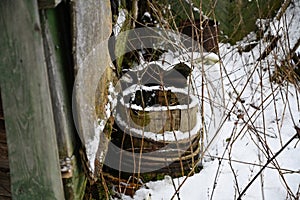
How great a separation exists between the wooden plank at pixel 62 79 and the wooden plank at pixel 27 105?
0.16 feet

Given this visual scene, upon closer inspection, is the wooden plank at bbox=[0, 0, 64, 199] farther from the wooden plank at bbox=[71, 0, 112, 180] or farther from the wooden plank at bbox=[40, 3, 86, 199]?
the wooden plank at bbox=[71, 0, 112, 180]

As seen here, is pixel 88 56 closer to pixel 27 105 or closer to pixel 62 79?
pixel 62 79

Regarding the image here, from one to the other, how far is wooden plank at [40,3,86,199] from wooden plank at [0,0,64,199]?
0.16 ft

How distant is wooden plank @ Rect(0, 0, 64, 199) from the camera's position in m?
1.15

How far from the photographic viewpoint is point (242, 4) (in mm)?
4887

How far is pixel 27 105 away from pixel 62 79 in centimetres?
17

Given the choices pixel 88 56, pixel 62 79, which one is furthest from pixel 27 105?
pixel 88 56

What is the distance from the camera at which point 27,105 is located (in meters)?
1.24

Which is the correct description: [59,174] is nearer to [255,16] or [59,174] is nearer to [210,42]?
[210,42]

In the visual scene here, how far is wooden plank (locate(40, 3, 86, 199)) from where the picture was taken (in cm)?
122

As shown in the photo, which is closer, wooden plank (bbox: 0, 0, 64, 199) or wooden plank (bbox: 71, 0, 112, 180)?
wooden plank (bbox: 0, 0, 64, 199)

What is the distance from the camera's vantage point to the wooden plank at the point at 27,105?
3.76 ft

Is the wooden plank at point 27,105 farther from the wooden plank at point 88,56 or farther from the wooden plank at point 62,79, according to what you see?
the wooden plank at point 88,56

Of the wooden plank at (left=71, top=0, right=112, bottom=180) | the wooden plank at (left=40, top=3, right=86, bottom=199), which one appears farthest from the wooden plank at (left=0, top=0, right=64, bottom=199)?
the wooden plank at (left=71, top=0, right=112, bottom=180)
